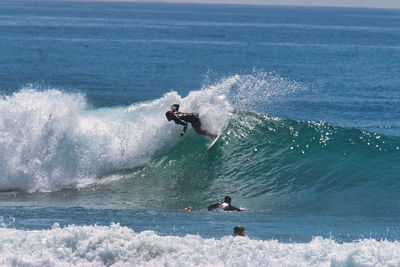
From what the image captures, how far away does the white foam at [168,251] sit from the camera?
33.8ft

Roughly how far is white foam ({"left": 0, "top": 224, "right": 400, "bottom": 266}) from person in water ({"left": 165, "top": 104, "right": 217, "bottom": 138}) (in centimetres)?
842

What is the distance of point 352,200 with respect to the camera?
1686cm

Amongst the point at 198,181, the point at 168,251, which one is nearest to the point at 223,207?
the point at 198,181

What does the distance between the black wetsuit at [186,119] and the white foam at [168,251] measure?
8.62m

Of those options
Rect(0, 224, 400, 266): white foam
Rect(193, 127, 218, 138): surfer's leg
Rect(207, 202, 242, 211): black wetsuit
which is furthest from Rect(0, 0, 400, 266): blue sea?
Rect(207, 202, 242, 211): black wetsuit

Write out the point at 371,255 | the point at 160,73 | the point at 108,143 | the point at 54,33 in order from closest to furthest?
the point at 371,255 → the point at 108,143 → the point at 160,73 → the point at 54,33

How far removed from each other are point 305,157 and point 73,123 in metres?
7.84

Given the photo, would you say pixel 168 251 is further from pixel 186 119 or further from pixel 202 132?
pixel 202 132

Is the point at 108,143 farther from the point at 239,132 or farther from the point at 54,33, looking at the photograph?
the point at 54,33

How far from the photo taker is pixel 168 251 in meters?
10.7

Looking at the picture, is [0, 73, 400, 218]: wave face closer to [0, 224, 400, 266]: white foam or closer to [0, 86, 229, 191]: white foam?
[0, 86, 229, 191]: white foam

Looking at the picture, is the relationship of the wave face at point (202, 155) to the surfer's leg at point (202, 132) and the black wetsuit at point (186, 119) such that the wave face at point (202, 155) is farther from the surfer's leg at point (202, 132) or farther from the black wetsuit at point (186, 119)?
the black wetsuit at point (186, 119)

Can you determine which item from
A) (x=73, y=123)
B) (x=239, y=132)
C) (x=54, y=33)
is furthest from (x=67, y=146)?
→ (x=54, y=33)

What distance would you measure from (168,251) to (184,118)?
945cm
